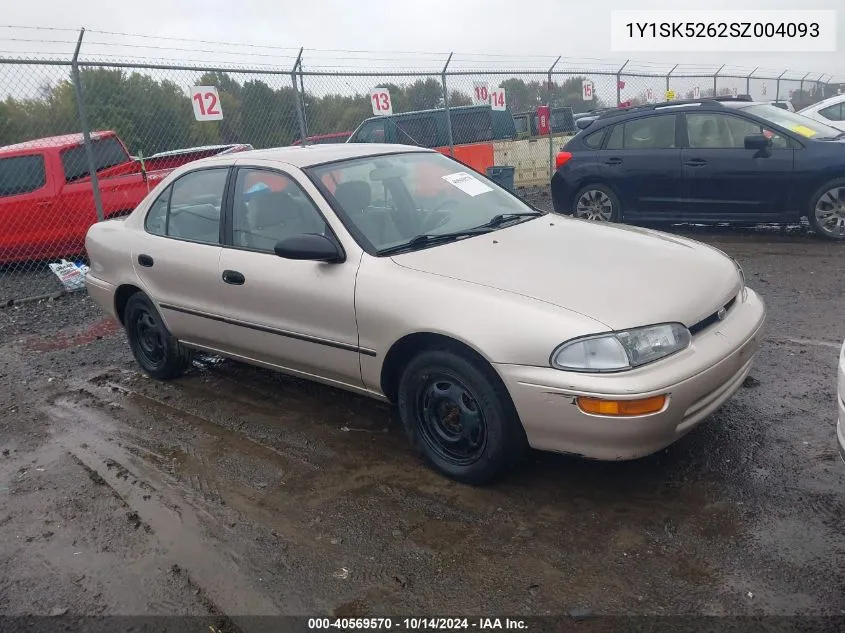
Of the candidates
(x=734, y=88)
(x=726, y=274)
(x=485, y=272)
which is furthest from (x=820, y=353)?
(x=734, y=88)

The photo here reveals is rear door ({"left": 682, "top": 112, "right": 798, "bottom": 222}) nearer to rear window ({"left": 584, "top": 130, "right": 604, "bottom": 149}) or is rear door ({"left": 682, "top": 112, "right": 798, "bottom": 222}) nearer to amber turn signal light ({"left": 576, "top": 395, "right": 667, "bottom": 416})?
rear window ({"left": 584, "top": 130, "right": 604, "bottom": 149})

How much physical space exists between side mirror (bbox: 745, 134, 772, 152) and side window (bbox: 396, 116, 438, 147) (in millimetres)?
8415

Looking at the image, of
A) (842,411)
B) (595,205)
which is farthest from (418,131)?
(842,411)

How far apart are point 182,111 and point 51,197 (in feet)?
11.1

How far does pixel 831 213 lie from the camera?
805 cm

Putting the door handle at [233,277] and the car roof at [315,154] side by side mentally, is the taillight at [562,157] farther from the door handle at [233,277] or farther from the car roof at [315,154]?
the door handle at [233,277]

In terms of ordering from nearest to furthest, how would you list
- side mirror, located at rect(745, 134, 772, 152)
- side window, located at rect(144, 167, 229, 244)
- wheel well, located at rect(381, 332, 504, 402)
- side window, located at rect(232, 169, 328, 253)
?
wheel well, located at rect(381, 332, 504, 402) < side window, located at rect(232, 169, 328, 253) < side window, located at rect(144, 167, 229, 244) < side mirror, located at rect(745, 134, 772, 152)

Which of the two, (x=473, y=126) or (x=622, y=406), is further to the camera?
(x=473, y=126)

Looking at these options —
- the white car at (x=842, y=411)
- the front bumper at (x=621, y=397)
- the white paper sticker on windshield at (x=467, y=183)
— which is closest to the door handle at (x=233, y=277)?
the white paper sticker on windshield at (x=467, y=183)

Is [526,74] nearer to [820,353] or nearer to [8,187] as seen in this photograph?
[8,187]

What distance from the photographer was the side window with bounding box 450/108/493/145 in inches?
648

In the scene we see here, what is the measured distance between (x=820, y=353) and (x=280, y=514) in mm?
3594

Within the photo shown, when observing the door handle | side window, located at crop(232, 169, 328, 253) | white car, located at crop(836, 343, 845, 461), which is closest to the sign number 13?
side window, located at crop(232, 169, 328, 253)

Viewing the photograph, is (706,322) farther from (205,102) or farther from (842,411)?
(205,102)
